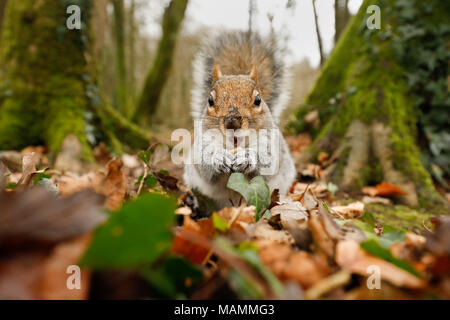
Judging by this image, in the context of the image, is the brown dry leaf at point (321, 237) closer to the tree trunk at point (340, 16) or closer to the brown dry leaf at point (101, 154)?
the brown dry leaf at point (101, 154)

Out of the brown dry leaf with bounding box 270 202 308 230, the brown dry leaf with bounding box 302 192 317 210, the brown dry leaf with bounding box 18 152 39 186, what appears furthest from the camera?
the brown dry leaf with bounding box 302 192 317 210

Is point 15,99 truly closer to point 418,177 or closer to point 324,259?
point 324,259

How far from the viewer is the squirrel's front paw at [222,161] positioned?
1519 mm

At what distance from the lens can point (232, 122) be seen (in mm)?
1620

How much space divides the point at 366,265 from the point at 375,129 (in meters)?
2.23

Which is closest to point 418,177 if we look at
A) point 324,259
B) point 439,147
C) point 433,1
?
point 439,147

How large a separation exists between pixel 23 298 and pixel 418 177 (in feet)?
8.06

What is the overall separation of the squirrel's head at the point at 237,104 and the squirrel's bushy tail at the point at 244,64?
38 cm

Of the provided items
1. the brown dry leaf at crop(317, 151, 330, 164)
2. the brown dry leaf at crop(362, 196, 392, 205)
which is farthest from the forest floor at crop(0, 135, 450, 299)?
the brown dry leaf at crop(317, 151, 330, 164)

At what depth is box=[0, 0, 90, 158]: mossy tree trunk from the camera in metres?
2.67

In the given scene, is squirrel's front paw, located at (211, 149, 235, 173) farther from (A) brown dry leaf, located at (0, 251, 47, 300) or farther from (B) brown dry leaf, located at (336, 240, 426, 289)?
(A) brown dry leaf, located at (0, 251, 47, 300)

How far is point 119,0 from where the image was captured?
6957mm

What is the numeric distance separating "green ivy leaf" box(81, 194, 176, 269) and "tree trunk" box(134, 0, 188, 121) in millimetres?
5833

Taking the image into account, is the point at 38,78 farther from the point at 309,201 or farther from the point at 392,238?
the point at 392,238
